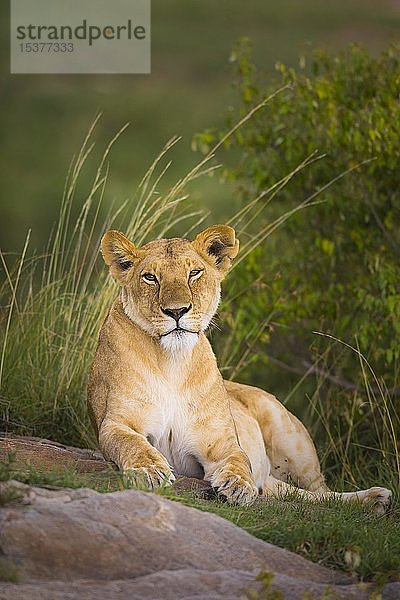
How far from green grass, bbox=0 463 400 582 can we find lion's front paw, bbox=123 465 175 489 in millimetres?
40

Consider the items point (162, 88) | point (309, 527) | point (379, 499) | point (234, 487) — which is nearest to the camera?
point (309, 527)

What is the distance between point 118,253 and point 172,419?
0.78 m

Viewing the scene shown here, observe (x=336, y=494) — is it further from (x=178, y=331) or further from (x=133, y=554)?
(x=133, y=554)

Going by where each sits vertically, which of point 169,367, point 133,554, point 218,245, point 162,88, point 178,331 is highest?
point 162,88

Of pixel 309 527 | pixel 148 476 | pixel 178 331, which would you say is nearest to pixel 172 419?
pixel 178 331

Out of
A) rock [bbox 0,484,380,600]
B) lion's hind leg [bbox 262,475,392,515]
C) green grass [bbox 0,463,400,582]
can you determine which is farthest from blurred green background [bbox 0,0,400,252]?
rock [bbox 0,484,380,600]

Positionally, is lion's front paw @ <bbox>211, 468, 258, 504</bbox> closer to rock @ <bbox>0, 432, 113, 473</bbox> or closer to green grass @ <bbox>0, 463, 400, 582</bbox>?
green grass @ <bbox>0, 463, 400, 582</bbox>

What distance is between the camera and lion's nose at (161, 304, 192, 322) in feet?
16.9

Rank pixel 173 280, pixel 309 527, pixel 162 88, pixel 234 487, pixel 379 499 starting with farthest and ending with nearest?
pixel 162 88 < pixel 379 499 < pixel 173 280 < pixel 234 487 < pixel 309 527

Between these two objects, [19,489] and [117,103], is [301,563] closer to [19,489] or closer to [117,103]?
[19,489]

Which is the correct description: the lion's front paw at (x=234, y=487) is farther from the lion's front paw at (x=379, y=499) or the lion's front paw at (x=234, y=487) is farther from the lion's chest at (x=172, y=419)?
the lion's front paw at (x=379, y=499)

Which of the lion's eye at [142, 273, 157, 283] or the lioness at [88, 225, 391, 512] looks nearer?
the lioness at [88, 225, 391, 512]

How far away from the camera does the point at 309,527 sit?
14.7 ft

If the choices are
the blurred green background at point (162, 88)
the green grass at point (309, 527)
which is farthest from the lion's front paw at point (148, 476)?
the blurred green background at point (162, 88)
